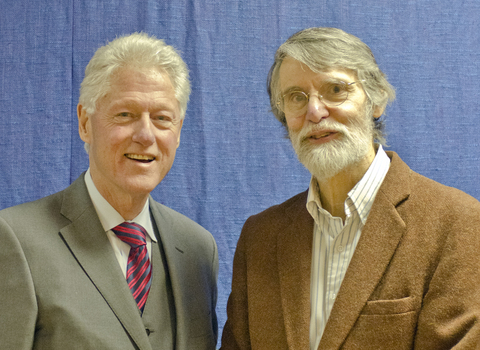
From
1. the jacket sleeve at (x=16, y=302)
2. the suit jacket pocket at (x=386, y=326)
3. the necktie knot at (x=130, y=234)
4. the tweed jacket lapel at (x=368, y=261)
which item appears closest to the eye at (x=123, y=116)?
the necktie knot at (x=130, y=234)

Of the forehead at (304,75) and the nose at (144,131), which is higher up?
the forehead at (304,75)

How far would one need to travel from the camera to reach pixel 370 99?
1.54 metres

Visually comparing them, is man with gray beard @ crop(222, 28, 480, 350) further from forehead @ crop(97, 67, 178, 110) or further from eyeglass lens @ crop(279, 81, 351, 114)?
forehead @ crop(97, 67, 178, 110)

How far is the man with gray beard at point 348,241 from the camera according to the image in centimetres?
121

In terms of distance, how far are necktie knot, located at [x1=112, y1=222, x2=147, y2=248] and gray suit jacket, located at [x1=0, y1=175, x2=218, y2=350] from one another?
0.07m

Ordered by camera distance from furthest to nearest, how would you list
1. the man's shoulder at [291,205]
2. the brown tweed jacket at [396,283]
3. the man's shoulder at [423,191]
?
the man's shoulder at [291,205] → the man's shoulder at [423,191] → the brown tweed jacket at [396,283]

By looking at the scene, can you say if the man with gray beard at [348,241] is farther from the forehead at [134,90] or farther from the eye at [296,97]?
the forehead at [134,90]

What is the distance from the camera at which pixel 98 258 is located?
139 centimetres

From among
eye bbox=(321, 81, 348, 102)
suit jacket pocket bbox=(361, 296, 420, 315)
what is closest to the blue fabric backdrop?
eye bbox=(321, 81, 348, 102)

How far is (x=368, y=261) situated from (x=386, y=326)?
174 mm

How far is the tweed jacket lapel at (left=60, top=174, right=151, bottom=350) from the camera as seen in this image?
134 cm

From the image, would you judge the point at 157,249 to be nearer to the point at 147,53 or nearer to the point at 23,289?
the point at 23,289

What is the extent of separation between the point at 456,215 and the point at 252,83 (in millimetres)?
1153

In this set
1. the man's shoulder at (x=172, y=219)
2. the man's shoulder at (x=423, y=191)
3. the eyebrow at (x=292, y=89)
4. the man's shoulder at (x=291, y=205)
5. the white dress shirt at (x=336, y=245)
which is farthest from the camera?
the man's shoulder at (x=172, y=219)
